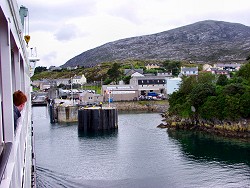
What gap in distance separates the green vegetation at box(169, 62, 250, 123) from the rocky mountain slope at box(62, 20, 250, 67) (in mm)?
87755

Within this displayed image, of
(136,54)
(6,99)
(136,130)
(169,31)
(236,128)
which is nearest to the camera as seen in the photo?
(6,99)

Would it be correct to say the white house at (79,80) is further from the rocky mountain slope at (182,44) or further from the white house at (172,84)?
the rocky mountain slope at (182,44)

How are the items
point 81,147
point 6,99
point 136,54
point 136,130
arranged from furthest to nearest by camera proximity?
point 136,54 → point 136,130 → point 81,147 → point 6,99

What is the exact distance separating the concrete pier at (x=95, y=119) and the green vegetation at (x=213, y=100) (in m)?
7.30

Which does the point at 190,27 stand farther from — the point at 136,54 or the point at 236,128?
the point at 236,128

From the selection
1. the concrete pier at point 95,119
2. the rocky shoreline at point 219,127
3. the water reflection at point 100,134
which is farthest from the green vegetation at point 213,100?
the water reflection at point 100,134

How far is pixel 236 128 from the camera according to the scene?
29984 millimetres

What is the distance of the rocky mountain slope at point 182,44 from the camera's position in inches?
5344

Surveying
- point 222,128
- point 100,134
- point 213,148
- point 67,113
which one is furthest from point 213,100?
point 67,113

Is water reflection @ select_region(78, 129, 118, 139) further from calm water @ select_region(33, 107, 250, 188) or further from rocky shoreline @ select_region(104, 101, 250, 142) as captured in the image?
rocky shoreline @ select_region(104, 101, 250, 142)

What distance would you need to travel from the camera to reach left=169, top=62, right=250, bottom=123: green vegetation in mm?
30469

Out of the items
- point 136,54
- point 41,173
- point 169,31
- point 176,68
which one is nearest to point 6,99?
point 41,173

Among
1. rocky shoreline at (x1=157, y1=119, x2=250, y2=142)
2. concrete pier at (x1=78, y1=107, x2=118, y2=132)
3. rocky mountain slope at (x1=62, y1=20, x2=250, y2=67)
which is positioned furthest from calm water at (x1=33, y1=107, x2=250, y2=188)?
rocky mountain slope at (x1=62, y1=20, x2=250, y2=67)

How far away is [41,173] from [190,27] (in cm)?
17410
